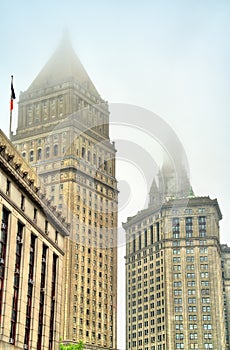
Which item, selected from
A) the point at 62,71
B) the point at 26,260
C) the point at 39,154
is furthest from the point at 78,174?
the point at 26,260

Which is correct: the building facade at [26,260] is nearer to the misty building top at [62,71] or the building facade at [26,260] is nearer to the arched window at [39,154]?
the arched window at [39,154]

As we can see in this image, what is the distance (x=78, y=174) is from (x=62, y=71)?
3137 cm

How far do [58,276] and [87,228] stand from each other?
67.2 meters

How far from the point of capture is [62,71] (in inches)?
6457

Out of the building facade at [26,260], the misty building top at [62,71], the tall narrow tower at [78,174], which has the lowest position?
the building facade at [26,260]

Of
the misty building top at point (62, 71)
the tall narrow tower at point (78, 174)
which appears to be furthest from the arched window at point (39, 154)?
the misty building top at point (62, 71)

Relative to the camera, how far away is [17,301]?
65.0 metres

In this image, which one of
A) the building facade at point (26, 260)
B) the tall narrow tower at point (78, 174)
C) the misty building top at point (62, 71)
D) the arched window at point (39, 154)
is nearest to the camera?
the building facade at point (26, 260)

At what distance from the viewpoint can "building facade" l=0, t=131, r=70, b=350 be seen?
62.1m

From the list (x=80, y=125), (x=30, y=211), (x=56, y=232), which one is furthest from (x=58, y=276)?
(x=80, y=125)

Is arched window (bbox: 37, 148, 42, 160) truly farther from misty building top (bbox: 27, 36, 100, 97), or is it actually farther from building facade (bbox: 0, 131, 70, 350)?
building facade (bbox: 0, 131, 70, 350)

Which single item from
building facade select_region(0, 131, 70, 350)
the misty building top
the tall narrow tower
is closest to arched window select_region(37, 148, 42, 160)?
the tall narrow tower

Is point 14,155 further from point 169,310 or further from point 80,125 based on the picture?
point 169,310

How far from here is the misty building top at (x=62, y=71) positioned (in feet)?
533
